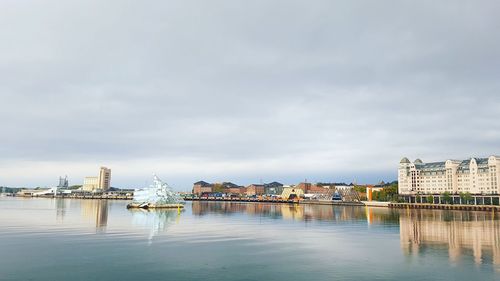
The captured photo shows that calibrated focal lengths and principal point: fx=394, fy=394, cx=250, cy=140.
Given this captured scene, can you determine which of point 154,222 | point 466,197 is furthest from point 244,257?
point 466,197

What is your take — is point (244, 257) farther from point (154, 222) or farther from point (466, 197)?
point (466, 197)

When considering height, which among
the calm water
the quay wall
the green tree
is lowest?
the calm water

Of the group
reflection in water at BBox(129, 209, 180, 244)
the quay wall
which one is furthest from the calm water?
the quay wall

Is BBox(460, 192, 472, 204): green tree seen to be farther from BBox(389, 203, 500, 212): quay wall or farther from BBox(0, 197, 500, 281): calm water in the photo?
BBox(0, 197, 500, 281): calm water

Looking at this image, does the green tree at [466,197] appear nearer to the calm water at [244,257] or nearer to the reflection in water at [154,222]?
the calm water at [244,257]

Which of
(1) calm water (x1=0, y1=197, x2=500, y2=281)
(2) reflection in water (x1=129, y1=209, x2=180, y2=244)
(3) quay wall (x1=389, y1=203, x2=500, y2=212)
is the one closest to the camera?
(1) calm water (x1=0, y1=197, x2=500, y2=281)

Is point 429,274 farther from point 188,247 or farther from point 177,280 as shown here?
point 188,247

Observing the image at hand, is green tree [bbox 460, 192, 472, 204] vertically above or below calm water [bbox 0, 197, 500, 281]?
above

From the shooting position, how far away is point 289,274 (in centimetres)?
3331

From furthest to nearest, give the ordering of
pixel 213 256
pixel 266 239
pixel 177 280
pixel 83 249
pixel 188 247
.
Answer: pixel 266 239 < pixel 188 247 < pixel 83 249 < pixel 213 256 < pixel 177 280

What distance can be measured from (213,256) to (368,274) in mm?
15742

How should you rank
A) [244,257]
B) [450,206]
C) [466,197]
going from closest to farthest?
1. [244,257]
2. [450,206]
3. [466,197]

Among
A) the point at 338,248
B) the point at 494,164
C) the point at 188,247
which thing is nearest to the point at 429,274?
the point at 338,248

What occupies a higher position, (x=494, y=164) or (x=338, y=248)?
(x=494, y=164)
